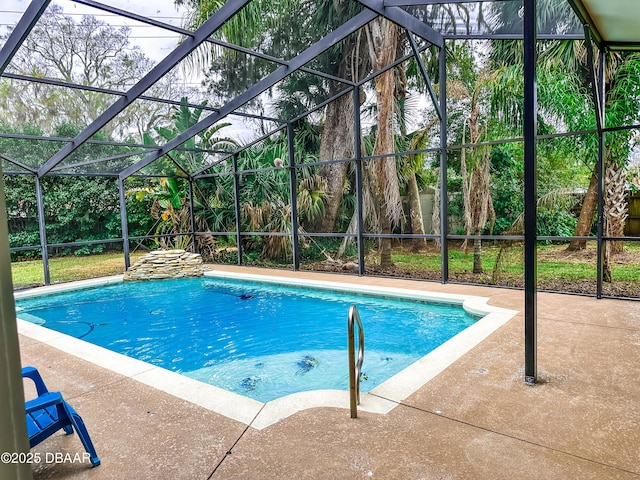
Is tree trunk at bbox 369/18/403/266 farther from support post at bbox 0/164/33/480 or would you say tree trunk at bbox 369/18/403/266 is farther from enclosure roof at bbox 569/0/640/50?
support post at bbox 0/164/33/480

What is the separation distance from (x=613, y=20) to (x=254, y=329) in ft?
18.4

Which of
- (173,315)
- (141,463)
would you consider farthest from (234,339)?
(141,463)

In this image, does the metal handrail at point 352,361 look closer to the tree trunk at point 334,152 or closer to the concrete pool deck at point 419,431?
the concrete pool deck at point 419,431

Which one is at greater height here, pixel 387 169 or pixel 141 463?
pixel 387 169

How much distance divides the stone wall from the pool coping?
390cm

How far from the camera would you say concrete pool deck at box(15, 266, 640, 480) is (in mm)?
2262

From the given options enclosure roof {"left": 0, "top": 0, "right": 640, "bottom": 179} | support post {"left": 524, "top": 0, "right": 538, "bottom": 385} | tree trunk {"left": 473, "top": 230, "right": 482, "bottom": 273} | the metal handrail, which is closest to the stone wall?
enclosure roof {"left": 0, "top": 0, "right": 640, "bottom": 179}

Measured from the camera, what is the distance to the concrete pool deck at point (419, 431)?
2262mm

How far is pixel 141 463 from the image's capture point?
2.40 metres

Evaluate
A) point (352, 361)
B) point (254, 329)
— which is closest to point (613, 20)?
point (352, 361)

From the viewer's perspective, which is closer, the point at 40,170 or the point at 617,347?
the point at 617,347

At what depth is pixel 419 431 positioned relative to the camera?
103 inches

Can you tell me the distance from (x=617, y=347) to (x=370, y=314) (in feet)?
10.8

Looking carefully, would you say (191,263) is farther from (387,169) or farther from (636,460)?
(636,460)
